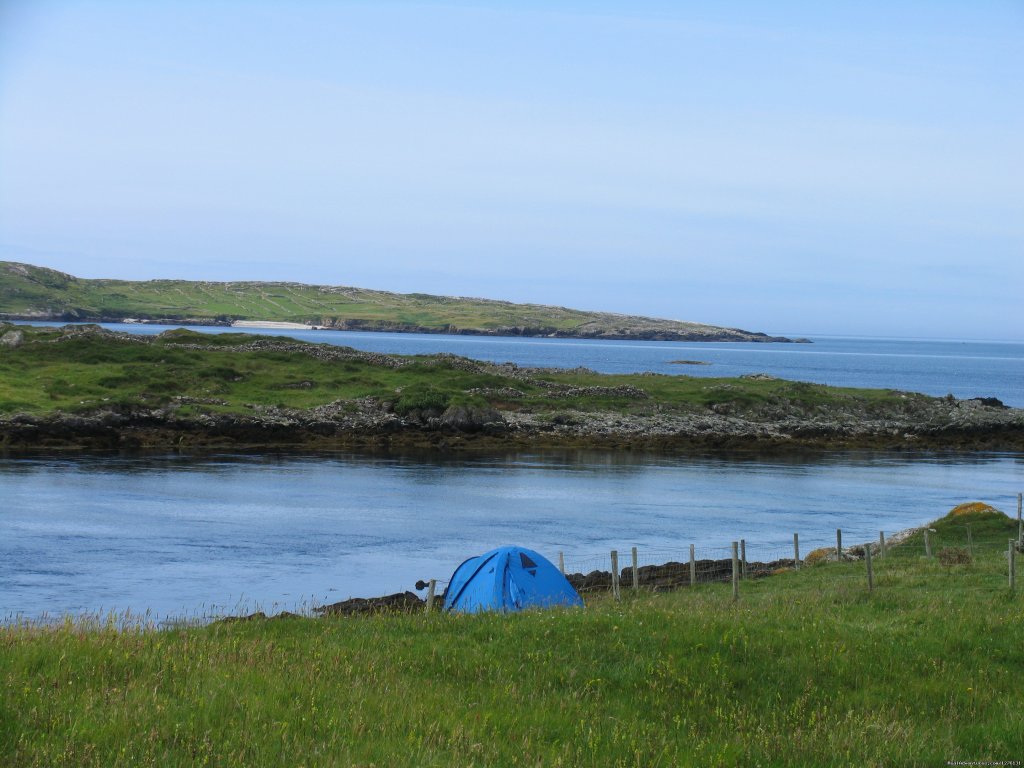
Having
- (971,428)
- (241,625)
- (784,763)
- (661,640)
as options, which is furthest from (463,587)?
(971,428)

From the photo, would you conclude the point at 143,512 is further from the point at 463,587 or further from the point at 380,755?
the point at 380,755

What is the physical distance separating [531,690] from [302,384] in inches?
2710

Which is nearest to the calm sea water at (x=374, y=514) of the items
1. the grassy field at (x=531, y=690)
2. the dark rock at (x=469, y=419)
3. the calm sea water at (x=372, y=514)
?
the calm sea water at (x=372, y=514)

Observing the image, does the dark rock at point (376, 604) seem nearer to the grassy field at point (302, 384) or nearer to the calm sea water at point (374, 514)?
the calm sea water at point (374, 514)

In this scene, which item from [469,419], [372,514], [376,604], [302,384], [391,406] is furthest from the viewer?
[302,384]

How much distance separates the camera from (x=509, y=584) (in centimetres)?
2317

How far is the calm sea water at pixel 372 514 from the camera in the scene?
1188 inches

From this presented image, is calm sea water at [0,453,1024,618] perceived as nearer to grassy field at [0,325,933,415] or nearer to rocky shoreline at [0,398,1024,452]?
rocky shoreline at [0,398,1024,452]

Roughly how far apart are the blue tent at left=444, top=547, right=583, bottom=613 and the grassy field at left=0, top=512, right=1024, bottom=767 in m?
6.01

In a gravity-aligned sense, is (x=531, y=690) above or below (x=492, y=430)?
above

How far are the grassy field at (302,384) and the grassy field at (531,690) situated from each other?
182 feet

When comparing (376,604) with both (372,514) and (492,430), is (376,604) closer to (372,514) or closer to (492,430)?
(372,514)

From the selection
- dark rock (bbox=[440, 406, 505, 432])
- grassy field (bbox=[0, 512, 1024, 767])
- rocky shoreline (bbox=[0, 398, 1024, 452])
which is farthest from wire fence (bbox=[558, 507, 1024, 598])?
dark rock (bbox=[440, 406, 505, 432])

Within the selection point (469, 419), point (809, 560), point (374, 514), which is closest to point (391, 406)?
point (469, 419)
